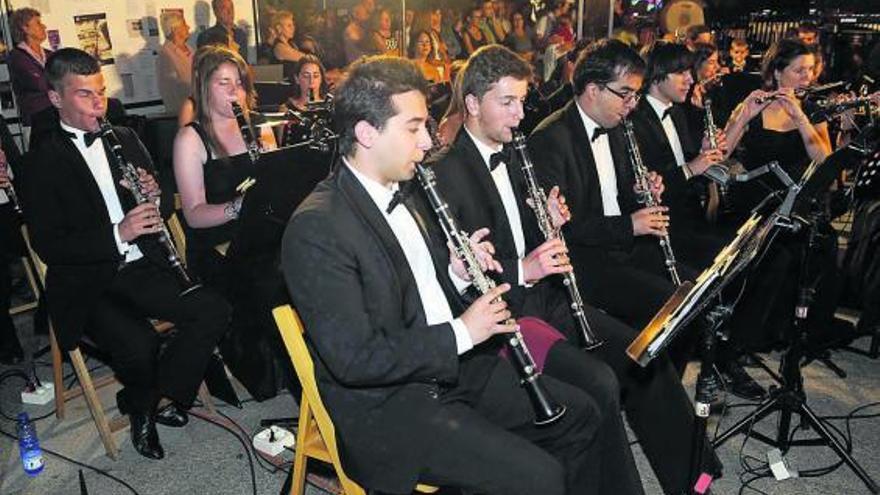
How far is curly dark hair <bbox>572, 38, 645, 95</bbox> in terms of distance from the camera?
3.63 meters

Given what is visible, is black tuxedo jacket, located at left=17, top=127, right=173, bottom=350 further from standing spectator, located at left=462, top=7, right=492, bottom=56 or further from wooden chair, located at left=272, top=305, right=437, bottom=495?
standing spectator, located at left=462, top=7, right=492, bottom=56

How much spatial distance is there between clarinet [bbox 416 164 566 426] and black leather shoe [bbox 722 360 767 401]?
1.86m

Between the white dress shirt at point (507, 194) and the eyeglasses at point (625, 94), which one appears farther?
the eyeglasses at point (625, 94)

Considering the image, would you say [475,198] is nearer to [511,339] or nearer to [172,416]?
[511,339]

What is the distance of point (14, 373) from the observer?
4.30 m

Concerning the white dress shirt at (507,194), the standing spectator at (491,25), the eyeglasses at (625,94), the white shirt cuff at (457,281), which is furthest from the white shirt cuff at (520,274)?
the standing spectator at (491,25)

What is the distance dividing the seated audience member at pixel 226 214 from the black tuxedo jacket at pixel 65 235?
1.53ft

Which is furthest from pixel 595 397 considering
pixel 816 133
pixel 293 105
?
pixel 293 105

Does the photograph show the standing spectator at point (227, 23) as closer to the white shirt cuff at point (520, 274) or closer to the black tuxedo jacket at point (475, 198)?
the black tuxedo jacket at point (475, 198)

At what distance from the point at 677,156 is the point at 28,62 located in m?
5.20

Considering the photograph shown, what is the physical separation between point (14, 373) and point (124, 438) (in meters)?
1.09

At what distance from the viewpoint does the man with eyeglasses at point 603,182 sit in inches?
141

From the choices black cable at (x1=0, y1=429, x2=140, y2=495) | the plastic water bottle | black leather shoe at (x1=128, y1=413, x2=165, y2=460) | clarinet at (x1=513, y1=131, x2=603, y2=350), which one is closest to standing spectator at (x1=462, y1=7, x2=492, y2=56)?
clarinet at (x1=513, y1=131, x2=603, y2=350)

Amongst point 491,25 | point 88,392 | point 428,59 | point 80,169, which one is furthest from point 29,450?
point 491,25
